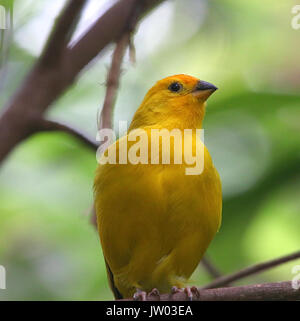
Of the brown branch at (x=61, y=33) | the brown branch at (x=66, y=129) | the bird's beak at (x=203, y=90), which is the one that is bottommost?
the brown branch at (x=66, y=129)

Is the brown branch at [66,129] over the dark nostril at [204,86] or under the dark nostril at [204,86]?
under

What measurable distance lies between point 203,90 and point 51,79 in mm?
1562

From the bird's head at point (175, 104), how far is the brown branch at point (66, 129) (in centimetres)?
99

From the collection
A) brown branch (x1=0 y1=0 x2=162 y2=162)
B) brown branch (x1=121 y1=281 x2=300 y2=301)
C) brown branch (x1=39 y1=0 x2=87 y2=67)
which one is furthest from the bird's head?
brown branch (x1=121 y1=281 x2=300 y2=301)

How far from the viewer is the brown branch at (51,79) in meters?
3.50

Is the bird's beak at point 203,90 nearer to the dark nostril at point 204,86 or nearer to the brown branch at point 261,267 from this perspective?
the dark nostril at point 204,86

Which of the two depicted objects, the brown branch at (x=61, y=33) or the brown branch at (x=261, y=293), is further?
the brown branch at (x=61, y=33)

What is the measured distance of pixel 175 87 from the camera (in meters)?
Answer: 5.01

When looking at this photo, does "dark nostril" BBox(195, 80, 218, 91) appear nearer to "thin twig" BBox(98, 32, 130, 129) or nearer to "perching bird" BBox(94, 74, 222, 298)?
"perching bird" BBox(94, 74, 222, 298)

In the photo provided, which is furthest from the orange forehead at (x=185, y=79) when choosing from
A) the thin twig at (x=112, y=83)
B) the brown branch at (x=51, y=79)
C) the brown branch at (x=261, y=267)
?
the brown branch at (x=261, y=267)

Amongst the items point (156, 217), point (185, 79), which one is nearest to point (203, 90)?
point (185, 79)

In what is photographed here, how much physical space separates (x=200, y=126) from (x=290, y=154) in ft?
2.54

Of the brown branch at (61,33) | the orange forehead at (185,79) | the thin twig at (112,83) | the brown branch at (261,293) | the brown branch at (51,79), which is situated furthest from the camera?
the orange forehead at (185,79)
